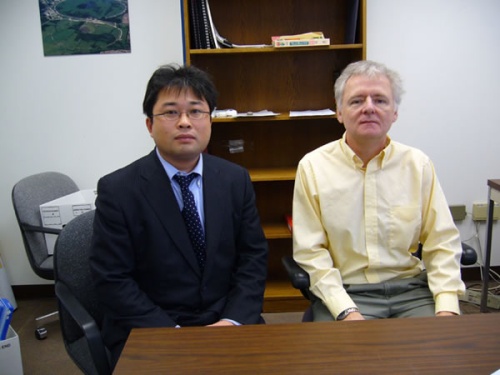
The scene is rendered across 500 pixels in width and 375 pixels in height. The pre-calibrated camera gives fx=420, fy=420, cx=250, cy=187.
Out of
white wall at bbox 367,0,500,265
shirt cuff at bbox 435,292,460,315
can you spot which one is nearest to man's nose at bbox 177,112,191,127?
shirt cuff at bbox 435,292,460,315

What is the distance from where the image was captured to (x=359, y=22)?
102 inches

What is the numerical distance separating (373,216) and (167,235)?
76 cm

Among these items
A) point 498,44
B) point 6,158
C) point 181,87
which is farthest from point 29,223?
point 498,44

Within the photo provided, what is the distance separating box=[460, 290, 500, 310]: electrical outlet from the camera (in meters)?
2.63

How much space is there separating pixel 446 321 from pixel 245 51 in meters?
1.99

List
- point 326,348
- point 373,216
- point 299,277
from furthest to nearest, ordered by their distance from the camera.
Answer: point 373,216, point 299,277, point 326,348

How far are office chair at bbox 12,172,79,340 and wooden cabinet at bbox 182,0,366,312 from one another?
1.11 meters

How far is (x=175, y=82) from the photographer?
1.39m

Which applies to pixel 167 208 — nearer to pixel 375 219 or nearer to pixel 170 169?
pixel 170 169

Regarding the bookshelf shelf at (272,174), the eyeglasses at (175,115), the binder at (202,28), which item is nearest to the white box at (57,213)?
the bookshelf shelf at (272,174)

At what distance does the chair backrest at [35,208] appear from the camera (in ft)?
8.03

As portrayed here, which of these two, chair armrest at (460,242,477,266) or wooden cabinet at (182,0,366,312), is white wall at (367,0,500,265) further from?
chair armrest at (460,242,477,266)

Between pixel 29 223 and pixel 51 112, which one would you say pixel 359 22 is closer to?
pixel 51 112

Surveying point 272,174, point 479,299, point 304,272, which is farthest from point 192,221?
point 479,299
